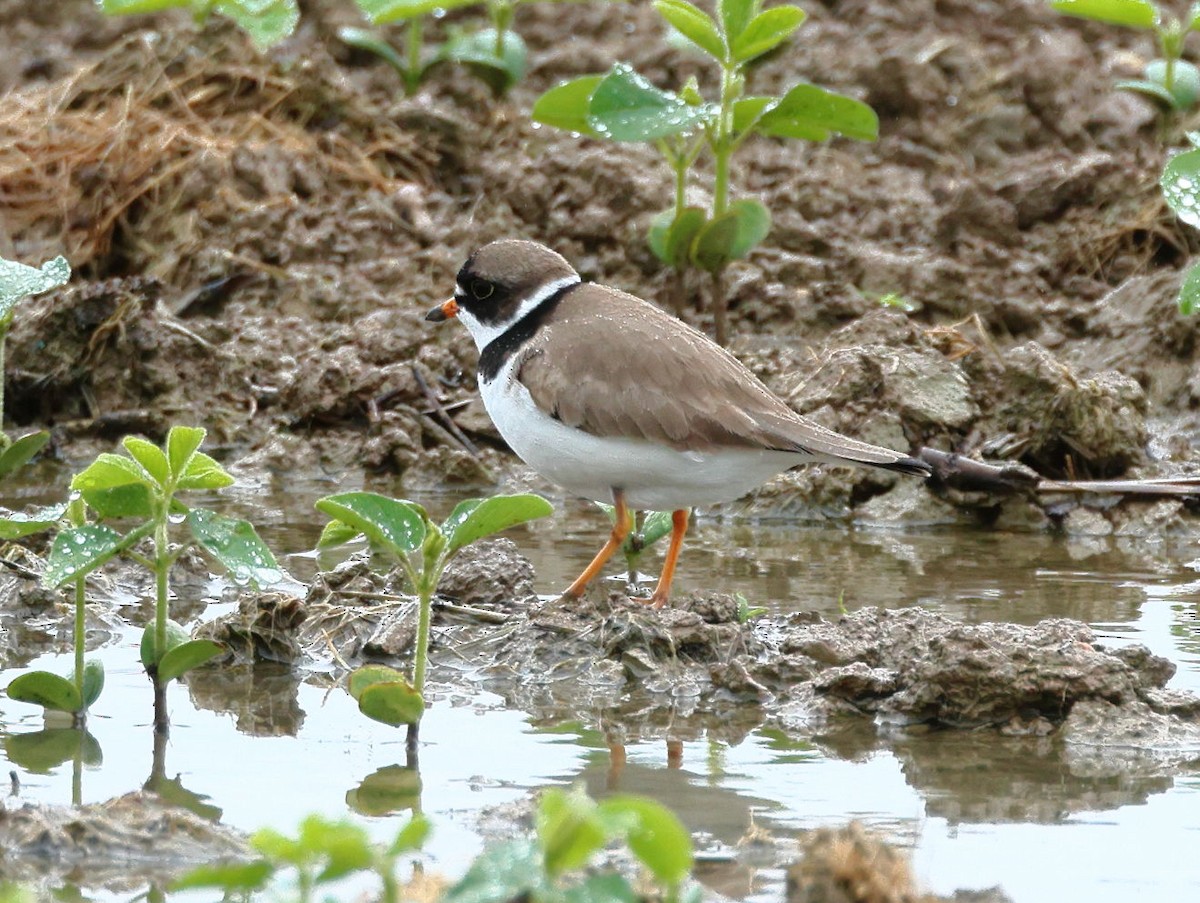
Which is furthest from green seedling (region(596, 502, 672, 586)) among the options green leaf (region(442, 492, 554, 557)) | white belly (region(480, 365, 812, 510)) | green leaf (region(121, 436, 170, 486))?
green leaf (region(121, 436, 170, 486))

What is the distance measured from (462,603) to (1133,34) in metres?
7.89

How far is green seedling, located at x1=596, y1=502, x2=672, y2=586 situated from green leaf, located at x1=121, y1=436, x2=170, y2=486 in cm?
186

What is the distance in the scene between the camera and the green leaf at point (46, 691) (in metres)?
4.43

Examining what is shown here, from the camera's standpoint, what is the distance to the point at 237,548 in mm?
4305

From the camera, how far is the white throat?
19.8 ft

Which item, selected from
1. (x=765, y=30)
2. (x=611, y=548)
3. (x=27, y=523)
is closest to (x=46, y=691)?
(x=27, y=523)

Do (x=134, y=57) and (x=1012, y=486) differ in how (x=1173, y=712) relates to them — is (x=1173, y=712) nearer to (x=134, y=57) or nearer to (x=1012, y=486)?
(x=1012, y=486)

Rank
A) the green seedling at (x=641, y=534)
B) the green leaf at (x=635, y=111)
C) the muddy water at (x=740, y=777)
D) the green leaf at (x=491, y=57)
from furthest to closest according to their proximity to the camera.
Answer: the green leaf at (x=491, y=57) < the green leaf at (x=635, y=111) < the green seedling at (x=641, y=534) < the muddy water at (x=740, y=777)

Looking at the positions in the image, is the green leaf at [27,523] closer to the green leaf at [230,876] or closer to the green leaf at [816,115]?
the green leaf at [230,876]

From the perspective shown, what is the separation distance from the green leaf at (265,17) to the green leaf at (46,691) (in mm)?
5469

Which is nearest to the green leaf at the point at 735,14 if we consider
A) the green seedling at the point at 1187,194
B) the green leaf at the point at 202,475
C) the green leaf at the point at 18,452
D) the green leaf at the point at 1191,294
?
the green seedling at the point at 1187,194

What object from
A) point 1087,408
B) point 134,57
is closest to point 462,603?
point 1087,408

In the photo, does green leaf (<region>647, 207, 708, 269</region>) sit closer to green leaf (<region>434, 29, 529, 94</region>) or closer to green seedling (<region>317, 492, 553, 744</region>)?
green leaf (<region>434, 29, 529, 94</region>)

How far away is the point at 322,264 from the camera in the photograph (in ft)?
30.1
